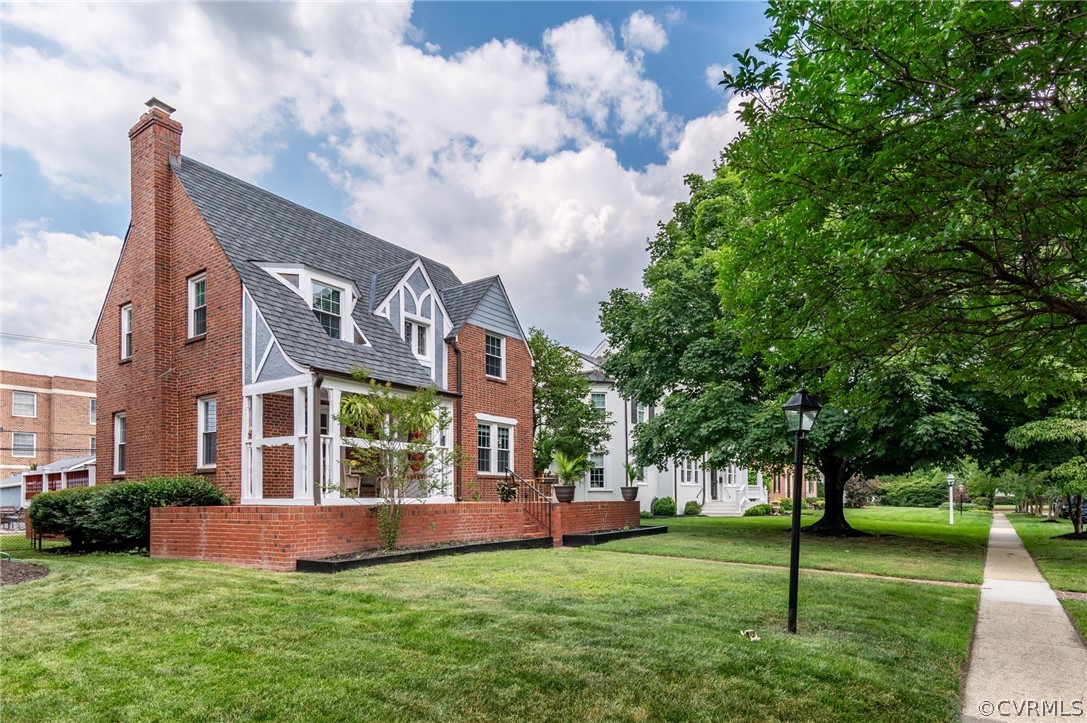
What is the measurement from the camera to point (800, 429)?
7145 mm

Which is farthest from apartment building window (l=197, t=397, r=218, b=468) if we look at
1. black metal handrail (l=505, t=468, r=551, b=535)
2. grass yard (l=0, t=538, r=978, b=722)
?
black metal handrail (l=505, t=468, r=551, b=535)

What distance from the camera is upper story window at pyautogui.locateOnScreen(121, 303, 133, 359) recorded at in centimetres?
1712

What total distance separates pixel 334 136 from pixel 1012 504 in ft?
203

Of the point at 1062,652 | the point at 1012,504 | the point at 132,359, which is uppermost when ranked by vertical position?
the point at 132,359

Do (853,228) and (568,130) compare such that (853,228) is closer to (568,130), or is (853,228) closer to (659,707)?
(659,707)

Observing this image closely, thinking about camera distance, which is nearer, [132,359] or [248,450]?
[248,450]

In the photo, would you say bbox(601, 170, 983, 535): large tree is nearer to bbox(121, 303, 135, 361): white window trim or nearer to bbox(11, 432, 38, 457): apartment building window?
bbox(121, 303, 135, 361): white window trim

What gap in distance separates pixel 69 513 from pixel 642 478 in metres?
22.9

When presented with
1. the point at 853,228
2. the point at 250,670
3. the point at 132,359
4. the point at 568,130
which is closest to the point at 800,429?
the point at 853,228

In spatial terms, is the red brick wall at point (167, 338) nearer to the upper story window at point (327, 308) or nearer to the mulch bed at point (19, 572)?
the upper story window at point (327, 308)

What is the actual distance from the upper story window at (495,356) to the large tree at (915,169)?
45.7 ft

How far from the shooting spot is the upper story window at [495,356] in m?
20.5

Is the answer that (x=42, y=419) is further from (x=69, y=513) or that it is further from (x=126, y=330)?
(x=69, y=513)

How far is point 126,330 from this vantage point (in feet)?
56.7
